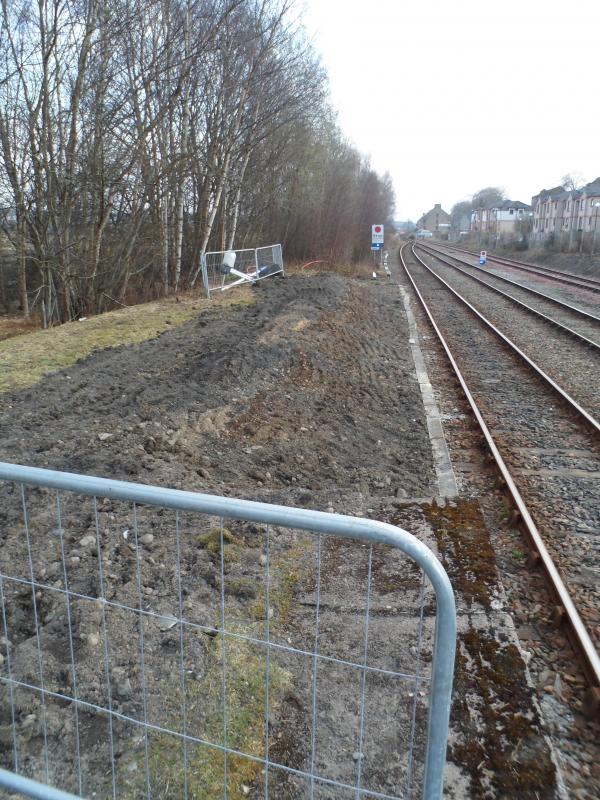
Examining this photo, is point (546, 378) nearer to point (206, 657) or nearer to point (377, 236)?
point (206, 657)

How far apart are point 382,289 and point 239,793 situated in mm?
23245

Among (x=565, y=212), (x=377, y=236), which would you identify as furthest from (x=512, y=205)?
(x=377, y=236)

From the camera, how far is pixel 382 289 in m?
24.9

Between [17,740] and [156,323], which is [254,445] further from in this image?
[156,323]

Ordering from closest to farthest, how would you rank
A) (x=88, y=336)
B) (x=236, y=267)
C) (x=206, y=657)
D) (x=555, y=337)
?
(x=206, y=657)
(x=88, y=336)
(x=555, y=337)
(x=236, y=267)

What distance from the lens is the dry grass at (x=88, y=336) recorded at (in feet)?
34.3

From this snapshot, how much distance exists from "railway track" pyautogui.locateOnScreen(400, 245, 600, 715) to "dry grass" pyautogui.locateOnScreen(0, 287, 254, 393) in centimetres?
657

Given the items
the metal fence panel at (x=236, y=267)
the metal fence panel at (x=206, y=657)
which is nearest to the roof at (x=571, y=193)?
the metal fence panel at (x=236, y=267)

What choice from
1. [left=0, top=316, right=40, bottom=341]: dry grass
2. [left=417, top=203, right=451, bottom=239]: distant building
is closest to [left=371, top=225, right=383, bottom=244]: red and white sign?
[left=0, top=316, right=40, bottom=341]: dry grass

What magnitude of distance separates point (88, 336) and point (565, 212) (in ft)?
250

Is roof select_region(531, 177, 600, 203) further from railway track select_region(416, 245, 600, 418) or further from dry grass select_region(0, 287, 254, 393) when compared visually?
dry grass select_region(0, 287, 254, 393)

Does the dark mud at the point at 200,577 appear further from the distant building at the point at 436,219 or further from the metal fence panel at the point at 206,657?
the distant building at the point at 436,219

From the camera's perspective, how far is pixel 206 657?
11.9 feet

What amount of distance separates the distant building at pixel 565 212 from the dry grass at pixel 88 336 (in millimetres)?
39815
